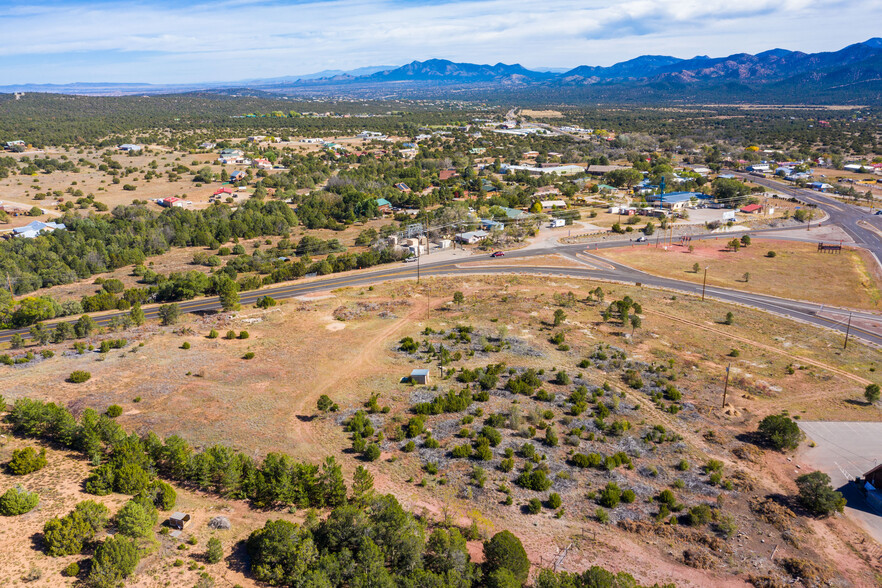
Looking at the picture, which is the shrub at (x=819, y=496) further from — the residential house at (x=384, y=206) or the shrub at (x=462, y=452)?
the residential house at (x=384, y=206)

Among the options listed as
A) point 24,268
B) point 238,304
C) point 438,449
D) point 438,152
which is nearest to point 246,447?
point 438,449

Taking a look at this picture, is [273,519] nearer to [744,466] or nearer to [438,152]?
[744,466]

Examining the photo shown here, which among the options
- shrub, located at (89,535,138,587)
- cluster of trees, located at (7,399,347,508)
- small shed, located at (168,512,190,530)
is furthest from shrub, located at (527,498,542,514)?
shrub, located at (89,535,138,587)

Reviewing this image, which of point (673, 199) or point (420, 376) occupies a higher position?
point (673, 199)

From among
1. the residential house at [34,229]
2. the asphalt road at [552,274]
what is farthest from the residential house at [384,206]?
the residential house at [34,229]

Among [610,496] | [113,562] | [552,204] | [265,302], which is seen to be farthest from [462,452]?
[552,204]

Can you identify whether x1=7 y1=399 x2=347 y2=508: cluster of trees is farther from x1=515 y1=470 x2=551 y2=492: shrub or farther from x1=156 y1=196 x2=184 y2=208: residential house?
x1=156 y1=196 x2=184 y2=208: residential house

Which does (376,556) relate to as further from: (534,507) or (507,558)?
(534,507)
